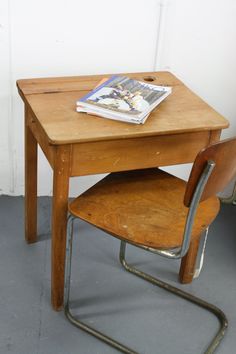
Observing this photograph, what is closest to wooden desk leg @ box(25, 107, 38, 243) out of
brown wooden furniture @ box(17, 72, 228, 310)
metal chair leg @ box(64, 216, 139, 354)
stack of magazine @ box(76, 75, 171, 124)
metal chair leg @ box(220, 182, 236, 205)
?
brown wooden furniture @ box(17, 72, 228, 310)

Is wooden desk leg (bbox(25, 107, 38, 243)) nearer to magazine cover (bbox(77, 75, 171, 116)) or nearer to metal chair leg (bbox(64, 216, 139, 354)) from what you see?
magazine cover (bbox(77, 75, 171, 116))

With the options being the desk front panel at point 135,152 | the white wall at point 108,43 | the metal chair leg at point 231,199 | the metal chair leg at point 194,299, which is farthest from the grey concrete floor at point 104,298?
the desk front panel at point 135,152

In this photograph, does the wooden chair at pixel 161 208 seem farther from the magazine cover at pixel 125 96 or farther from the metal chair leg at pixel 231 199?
the metal chair leg at pixel 231 199

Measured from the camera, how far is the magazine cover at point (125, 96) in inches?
67.1

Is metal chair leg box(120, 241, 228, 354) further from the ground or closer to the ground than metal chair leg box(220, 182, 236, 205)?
closer to the ground

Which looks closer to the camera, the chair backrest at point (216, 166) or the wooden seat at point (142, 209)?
the chair backrest at point (216, 166)

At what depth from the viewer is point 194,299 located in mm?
1979

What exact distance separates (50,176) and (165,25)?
2.62 ft

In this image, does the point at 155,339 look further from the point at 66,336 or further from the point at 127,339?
the point at 66,336

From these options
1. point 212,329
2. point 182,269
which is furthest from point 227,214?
point 212,329

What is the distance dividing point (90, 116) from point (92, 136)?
0.14 m

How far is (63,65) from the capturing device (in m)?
2.19

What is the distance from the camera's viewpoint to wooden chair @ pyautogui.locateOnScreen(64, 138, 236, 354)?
1.40 meters

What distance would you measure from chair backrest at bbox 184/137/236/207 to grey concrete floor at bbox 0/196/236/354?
24.2 inches
